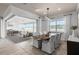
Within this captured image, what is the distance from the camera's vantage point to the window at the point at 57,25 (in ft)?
7.79

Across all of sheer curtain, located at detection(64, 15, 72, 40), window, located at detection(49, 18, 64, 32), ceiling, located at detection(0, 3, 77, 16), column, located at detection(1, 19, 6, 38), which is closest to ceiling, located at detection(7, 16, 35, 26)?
column, located at detection(1, 19, 6, 38)

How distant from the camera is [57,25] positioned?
2.48 meters

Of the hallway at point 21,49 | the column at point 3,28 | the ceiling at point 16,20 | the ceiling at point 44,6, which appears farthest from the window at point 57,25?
the column at point 3,28

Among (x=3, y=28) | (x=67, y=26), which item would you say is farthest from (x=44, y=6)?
(x=3, y=28)

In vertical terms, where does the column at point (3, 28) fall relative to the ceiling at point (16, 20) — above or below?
below

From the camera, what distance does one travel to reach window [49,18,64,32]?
7.79ft

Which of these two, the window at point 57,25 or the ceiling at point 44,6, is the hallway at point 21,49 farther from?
the ceiling at point 44,6

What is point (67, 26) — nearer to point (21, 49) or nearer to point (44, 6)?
point (44, 6)

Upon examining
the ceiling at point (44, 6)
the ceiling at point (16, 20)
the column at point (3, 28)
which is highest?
the ceiling at point (44, 6)

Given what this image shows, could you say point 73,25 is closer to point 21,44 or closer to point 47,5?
point 47,5

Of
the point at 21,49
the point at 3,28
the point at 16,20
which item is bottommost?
the point at 21,49
